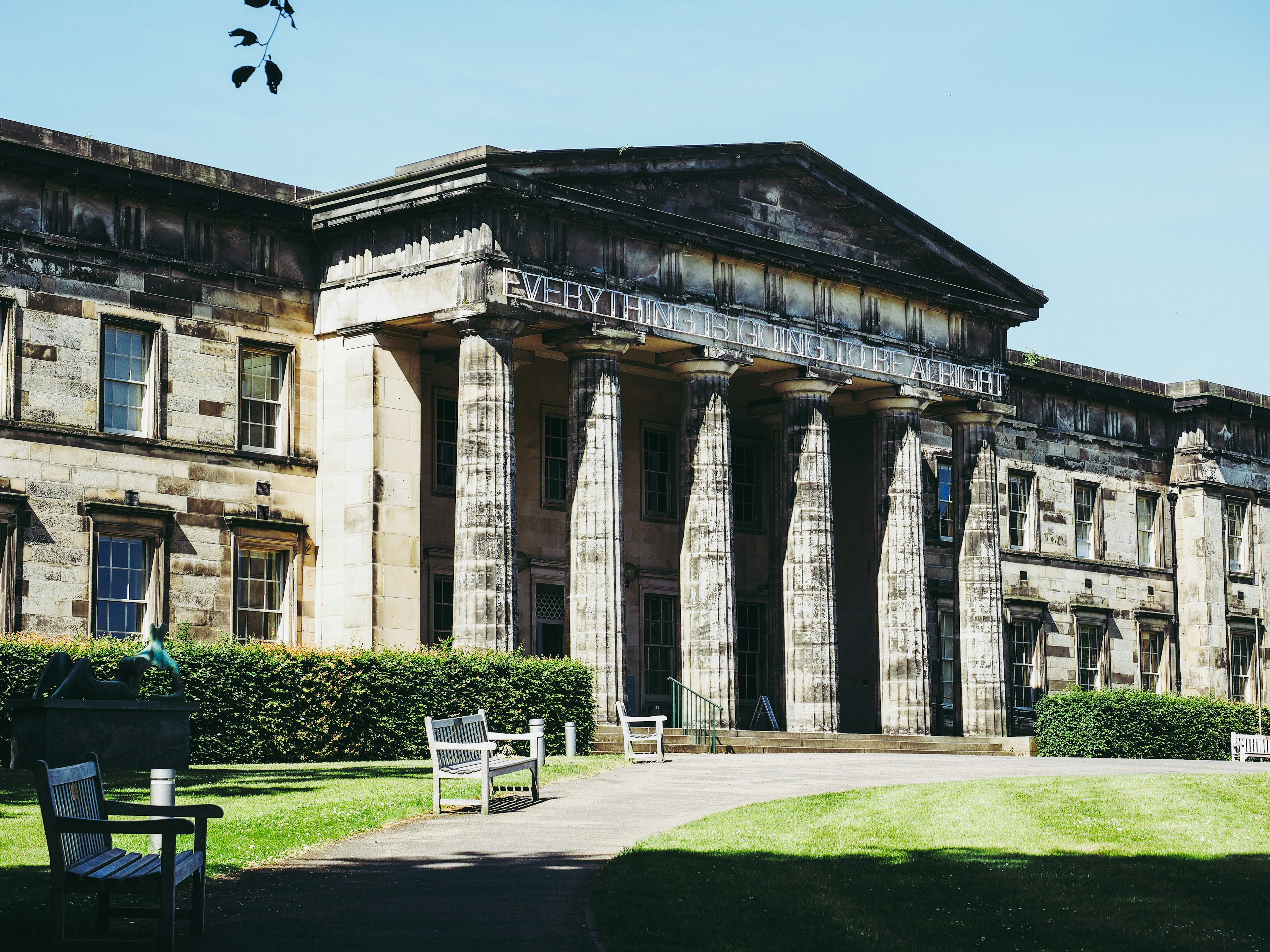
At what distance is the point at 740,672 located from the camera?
42188 mm

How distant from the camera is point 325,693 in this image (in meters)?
27.6

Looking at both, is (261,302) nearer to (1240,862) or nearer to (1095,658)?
(1240,862)

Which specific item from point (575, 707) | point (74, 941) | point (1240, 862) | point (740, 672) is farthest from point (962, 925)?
point (740, 672)

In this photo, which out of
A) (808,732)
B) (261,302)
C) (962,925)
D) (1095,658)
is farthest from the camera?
(1095,658)

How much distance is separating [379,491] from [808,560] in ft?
31.5

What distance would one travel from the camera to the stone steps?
31984 millimetres

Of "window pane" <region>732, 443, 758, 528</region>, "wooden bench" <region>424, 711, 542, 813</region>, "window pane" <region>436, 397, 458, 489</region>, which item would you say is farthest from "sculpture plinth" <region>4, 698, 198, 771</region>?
"window pane" <region>732, 443, 758, 528</region>

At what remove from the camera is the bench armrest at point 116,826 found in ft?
34.1

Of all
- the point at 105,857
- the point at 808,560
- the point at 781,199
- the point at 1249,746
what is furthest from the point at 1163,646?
the point at 105,857

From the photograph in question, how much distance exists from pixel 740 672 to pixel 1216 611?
1786 cm

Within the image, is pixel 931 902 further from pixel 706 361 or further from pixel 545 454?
pixel 545 454

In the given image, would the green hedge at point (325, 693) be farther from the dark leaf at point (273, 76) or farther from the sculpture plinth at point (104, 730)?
the dark leaf at point (273, 76)

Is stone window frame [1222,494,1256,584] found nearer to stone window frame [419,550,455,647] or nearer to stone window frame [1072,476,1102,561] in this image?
stone window frame [1072,476,1102,561]

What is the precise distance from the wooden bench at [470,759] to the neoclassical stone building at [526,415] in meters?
9.14
